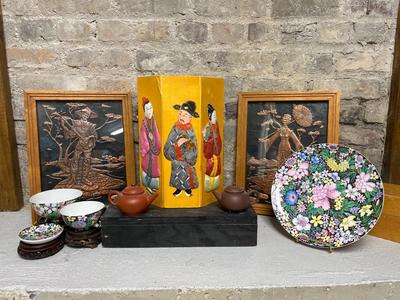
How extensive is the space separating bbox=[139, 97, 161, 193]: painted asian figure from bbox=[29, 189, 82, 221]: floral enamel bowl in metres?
0.26

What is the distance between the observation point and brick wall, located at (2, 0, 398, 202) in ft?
3.89

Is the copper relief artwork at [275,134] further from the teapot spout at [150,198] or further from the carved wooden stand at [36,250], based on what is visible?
the carved wooden stand at [36,250]

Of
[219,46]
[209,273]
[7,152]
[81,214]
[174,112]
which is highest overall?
[219,46]

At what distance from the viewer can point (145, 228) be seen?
0.98 m

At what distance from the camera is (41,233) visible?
0.97 metres

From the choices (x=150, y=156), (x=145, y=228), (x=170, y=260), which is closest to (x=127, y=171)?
(x=150, y=156)

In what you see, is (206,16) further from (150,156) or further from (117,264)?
(117,264)

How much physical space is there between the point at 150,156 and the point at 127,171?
0.63ft

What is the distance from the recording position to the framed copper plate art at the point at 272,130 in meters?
1.17

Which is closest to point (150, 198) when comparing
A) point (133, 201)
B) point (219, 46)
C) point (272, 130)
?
point (133, 201)

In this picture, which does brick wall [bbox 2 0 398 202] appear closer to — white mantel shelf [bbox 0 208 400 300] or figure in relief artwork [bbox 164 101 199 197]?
figure in relief artwork [bbox 164 101 199 197]

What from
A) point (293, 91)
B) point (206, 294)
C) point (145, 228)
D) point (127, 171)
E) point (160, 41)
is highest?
point (160, 41)

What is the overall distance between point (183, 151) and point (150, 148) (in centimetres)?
12

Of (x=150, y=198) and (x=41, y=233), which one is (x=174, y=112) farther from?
(x=41, y=233)
